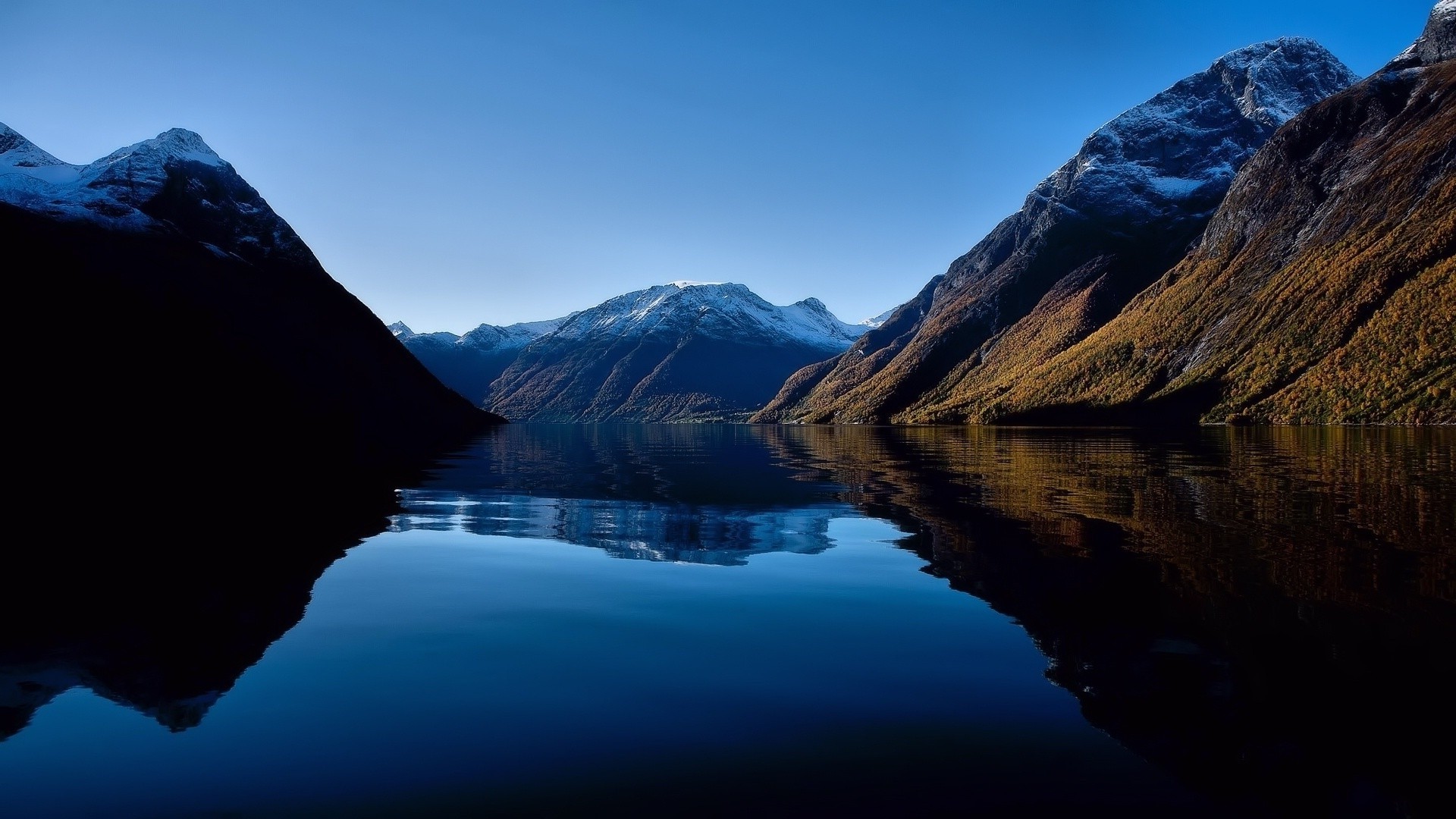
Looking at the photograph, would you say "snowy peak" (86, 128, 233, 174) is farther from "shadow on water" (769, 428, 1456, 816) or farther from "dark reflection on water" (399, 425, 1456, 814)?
"shadow on water" (769, 428, 1456, 816)

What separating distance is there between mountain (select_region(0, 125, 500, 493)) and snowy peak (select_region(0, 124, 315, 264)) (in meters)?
0.45

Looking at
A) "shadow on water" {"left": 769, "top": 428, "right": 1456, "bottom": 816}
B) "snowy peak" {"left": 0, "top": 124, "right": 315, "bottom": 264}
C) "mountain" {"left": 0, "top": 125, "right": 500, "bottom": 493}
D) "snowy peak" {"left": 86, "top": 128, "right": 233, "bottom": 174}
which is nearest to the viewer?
"shadow on water" {"left": 769, "top": 428, "right": 1456, "bottom": 816}

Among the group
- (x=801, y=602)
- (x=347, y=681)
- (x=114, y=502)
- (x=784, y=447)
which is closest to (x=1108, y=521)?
(x=801, y=602)

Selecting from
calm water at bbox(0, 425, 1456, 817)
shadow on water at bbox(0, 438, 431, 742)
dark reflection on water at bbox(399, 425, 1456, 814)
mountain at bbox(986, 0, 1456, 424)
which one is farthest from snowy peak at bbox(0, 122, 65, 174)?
mountain at bbox(986, 0, 1456, 424)

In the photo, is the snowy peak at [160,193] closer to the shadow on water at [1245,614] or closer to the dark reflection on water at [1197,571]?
the dark reflection on water at [1197,571]

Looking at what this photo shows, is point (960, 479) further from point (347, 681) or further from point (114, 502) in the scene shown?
point (114, 502)

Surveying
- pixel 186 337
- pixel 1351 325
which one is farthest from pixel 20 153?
pixel 1351 325

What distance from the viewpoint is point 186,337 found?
93562mm

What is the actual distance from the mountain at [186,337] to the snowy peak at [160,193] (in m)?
0.45

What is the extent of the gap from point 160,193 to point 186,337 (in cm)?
7150

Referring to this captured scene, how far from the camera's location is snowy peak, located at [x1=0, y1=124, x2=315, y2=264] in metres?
122

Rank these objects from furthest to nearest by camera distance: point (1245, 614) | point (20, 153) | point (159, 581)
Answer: point (20, 153)
point (159, 581)
point (1245, 614)

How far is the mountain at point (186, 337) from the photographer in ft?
212

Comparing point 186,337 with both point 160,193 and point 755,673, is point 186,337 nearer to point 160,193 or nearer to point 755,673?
point 160,193
